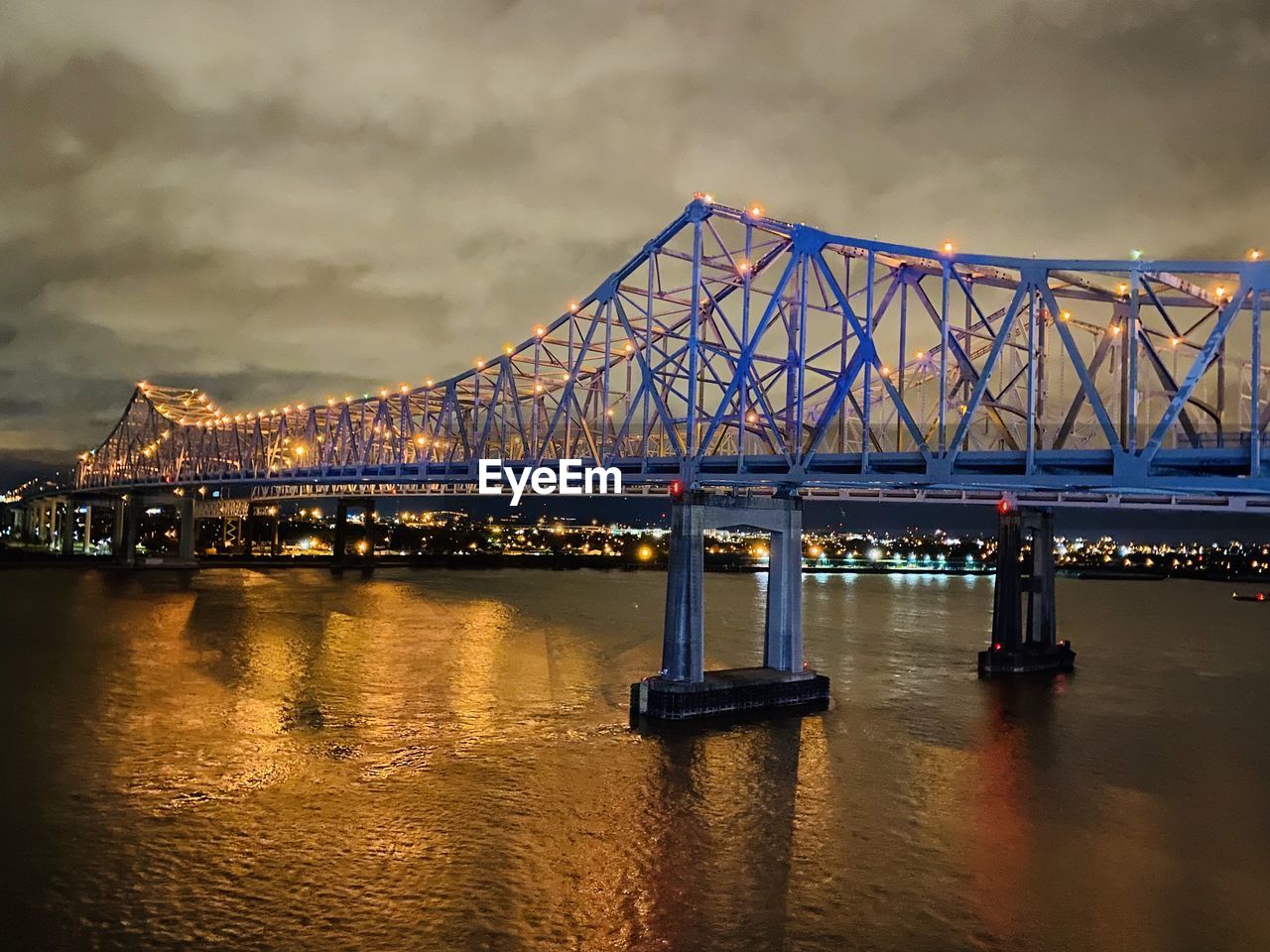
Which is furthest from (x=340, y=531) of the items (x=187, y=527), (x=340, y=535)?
(x=187, y=527)

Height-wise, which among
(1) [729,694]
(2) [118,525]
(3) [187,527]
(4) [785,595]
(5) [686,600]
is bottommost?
(1) [729,694]

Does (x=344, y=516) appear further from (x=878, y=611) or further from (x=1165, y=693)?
(x=1165, y=693)

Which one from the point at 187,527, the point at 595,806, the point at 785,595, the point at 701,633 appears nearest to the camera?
the point at 595,806

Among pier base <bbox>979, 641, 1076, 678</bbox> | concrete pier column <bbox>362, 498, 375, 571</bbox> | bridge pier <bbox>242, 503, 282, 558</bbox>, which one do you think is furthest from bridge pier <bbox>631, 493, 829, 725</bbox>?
bridge pier <bbox>242, 503, 282, 558</bbox>

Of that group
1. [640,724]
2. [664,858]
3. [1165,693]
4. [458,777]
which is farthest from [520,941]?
[1165,693]

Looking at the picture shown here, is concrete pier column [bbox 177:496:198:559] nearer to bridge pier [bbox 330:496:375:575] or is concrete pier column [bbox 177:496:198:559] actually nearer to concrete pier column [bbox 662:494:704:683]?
bridge pier [bbox 330:496:375:575]

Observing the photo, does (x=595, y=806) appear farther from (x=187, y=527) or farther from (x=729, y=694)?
(x=187, y=527)
